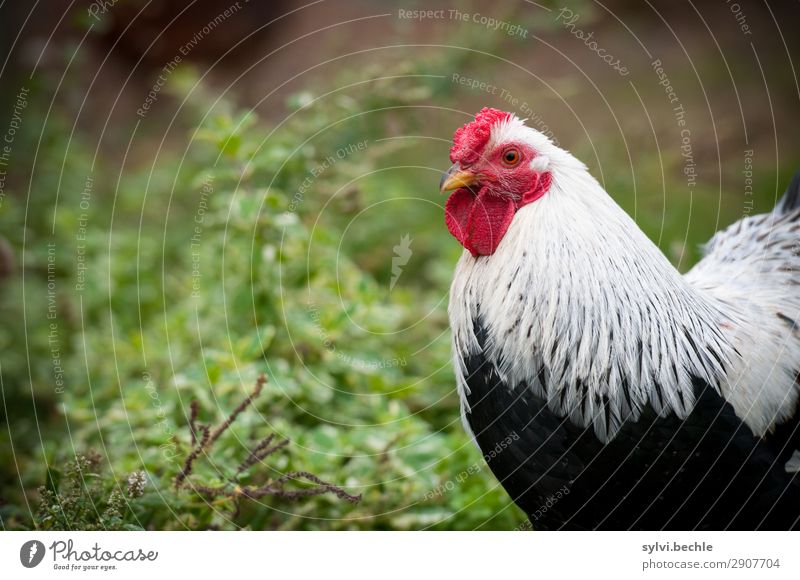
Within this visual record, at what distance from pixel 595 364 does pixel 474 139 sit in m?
0.74

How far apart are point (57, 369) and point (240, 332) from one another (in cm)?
101

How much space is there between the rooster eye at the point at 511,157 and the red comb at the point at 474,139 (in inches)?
2.8

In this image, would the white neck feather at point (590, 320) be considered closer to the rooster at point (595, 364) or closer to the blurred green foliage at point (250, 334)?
the rooster at point (595, 364)

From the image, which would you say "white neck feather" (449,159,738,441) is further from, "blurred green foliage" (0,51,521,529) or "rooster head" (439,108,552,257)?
"blurred green foliage" (0,51,521,529)

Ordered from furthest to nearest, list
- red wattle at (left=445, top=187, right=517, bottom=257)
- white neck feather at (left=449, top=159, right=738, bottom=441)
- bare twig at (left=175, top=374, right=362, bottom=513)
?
bare twig at (left=175, top=374, right=362, bottom=513)
red wattle at (left=445, top=187, right=517, bottom=257)
white neck feather at (left=449, top=159, right=738, bottom=441)

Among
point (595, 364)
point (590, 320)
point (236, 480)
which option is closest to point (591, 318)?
point (590, 320)

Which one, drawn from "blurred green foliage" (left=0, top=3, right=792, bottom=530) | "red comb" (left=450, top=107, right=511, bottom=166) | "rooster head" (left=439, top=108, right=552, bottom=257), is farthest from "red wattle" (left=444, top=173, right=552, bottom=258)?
"blurred green foliage" (left=0, top=3, right=792, bottom=530)

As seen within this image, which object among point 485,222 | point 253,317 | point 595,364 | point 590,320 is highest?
point 485,222

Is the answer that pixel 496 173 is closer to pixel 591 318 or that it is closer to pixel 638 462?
pixel 591 318

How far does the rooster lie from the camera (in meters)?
1.93

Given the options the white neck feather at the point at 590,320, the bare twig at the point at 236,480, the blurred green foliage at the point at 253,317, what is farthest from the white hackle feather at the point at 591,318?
the blurred green foliage at the point at 253,317

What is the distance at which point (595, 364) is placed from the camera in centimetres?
193

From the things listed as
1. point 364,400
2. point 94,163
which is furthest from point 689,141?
point 94,163
